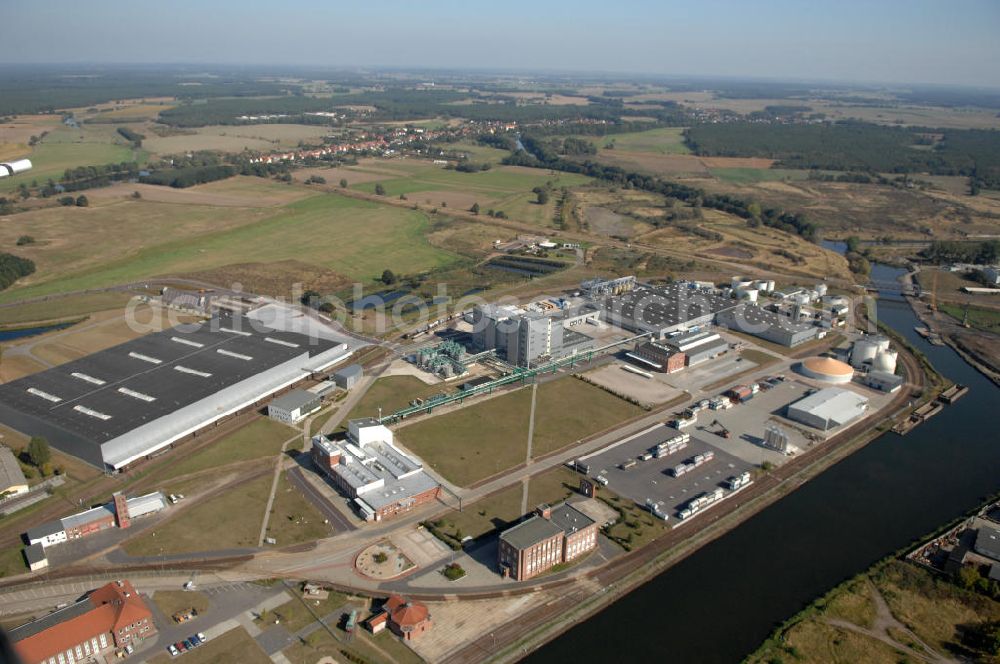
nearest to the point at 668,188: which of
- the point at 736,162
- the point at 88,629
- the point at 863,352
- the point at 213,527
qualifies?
the point at 736,162

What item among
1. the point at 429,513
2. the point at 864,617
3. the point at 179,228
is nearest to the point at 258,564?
the point at 429,513

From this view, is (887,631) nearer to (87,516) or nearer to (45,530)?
(87,516)

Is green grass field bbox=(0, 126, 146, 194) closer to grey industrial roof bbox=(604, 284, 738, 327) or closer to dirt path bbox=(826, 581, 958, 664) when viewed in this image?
grey industrial roof bbox=(604, 284, 738, 327)

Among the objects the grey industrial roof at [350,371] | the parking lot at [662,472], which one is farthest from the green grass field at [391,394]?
the parking lot at [662,472]

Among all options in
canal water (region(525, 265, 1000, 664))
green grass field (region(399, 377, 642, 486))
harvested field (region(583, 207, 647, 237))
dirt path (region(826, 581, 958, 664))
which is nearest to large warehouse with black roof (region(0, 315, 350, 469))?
green grass field (region(399, 377, 642, 486))

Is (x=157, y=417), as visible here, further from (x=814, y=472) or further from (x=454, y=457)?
(x=814, y=472)

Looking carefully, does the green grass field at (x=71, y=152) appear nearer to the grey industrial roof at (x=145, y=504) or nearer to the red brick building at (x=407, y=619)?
the grey industrial roof at (x=145, y=504)
